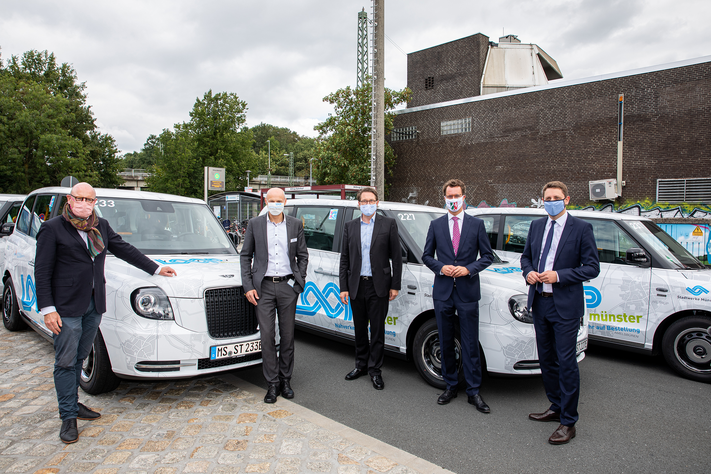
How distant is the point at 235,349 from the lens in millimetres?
4203

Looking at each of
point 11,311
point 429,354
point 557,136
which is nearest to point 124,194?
point 11,311

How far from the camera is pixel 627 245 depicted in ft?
18.5

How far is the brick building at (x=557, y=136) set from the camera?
18594mm

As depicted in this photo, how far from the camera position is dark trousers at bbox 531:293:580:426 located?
142 inches

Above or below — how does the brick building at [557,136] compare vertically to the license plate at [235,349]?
above

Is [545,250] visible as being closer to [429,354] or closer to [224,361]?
[429,354]

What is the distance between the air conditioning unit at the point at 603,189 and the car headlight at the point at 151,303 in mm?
21182

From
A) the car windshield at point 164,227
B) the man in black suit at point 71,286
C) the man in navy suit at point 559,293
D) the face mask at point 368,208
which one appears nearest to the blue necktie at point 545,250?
the man in navy suit at point 559,293

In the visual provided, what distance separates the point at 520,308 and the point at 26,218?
627cm

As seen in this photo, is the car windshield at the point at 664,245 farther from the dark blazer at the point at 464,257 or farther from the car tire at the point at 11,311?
the car tire at the point at 11,311

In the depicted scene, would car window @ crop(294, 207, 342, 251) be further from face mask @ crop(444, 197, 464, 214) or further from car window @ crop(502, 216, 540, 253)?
car window @ crop(502, 216, 540, 253)

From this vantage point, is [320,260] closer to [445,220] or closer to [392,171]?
[445,220]

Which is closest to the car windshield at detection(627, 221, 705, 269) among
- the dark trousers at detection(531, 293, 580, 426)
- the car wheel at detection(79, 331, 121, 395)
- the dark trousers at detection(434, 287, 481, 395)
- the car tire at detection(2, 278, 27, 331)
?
the dark trousers at detection(531, 293, 580, 426)

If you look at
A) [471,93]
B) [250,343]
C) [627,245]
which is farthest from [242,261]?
[471,93]
